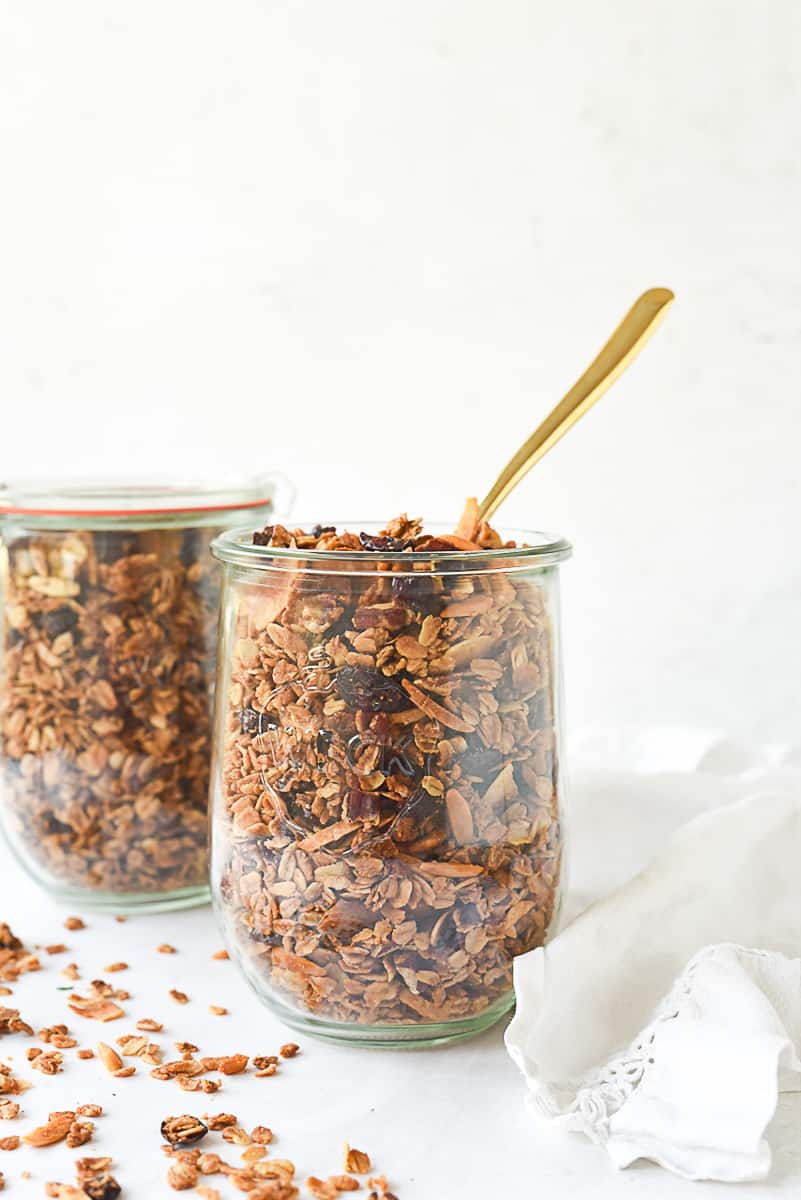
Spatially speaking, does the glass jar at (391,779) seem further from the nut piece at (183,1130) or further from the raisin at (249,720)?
the nut piece at (183,1130)

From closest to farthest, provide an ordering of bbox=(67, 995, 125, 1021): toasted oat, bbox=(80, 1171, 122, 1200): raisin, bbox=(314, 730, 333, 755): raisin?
bbox=(80, 1171, 122, 1200): raisin, bbox=(314, 730, 333, 755): raisin, bbox=(67, 995, 125, 1021): toasted oat

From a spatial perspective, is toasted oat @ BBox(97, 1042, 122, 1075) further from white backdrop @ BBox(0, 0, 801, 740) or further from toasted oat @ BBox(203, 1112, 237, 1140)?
white backdrop @ BBox(0, 0, 801, 740)

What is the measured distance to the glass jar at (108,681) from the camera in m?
0.96

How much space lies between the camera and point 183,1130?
70cm

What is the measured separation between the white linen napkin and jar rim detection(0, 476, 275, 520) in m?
0.39

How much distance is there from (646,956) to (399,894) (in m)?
0.18

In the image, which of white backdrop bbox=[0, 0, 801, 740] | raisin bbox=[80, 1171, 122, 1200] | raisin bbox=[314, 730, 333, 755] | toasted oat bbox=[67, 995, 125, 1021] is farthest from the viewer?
white backdrop bbox=[0, 0, 801, 740]

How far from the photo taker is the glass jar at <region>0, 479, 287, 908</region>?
0.96 meters

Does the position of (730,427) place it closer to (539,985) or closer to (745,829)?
(745,829)

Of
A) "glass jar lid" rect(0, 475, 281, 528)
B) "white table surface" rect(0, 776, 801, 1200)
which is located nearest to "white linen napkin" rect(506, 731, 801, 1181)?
"white table surface" rect(0, 776, 801, 1200)

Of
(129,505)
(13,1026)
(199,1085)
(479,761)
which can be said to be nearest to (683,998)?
(479,761)

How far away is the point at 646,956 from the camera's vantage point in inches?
32.4

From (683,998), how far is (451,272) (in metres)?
0.72

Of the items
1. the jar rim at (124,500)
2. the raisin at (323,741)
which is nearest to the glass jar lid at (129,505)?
the jar rim at (124,500)
